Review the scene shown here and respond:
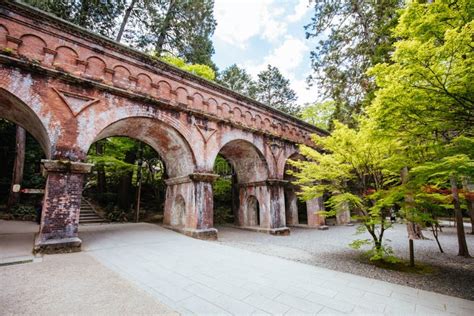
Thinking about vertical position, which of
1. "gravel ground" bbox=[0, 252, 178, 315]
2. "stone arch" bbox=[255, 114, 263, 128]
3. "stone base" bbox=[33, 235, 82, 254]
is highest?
"stone arch" bbox=[255, 114, 263, 128]

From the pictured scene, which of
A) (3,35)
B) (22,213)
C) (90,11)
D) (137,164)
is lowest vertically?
(22,213)

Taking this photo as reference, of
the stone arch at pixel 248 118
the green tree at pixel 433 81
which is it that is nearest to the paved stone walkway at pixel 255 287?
the green tree at pixel 433 81

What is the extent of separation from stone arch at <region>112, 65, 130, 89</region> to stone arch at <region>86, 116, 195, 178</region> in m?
1.24

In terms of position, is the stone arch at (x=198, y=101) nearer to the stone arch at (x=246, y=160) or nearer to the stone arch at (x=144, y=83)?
the stone arch at (x=144, y=83)

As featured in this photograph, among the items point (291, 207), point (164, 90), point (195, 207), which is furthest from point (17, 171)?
point (291, 207)

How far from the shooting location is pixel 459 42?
297 centimetres

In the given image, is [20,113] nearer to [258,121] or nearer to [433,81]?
[258,121]

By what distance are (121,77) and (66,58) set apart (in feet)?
5.25

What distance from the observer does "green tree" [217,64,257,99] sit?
25.5 metres

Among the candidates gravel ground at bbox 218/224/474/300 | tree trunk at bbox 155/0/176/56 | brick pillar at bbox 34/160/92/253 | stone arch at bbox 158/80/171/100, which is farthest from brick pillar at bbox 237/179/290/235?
tree trunk at bbox 155/0/176/56

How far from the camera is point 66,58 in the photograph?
697cm

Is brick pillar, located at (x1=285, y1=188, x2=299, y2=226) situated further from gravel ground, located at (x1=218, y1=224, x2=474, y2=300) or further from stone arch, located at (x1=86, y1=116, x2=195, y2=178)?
stone arch, located at (x1=86, y1=116, x2=195, y2=178)

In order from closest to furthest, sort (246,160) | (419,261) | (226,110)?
1. (419,261)
2. (226,110)
3. (246,160)

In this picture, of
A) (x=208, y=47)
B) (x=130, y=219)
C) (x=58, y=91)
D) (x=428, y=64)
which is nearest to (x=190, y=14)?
(x=208, y=47)
